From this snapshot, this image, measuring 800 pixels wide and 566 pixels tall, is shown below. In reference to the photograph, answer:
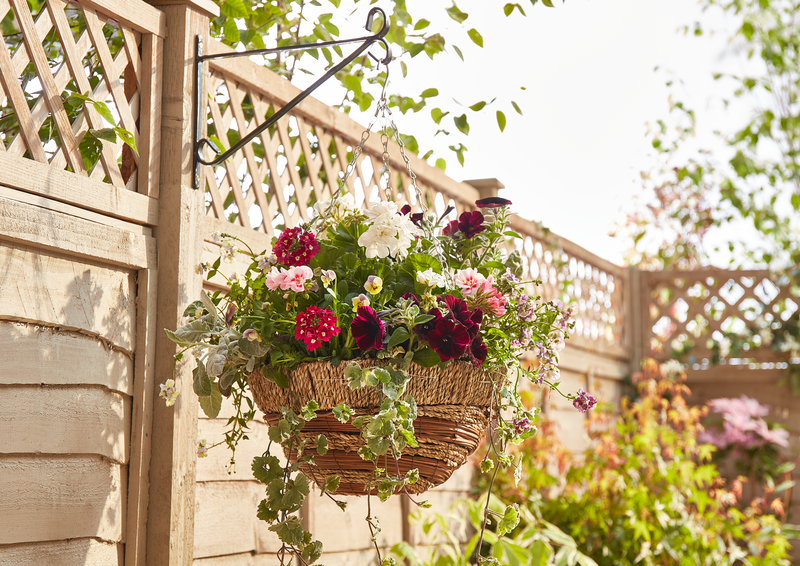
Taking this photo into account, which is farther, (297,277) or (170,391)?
(170,391)

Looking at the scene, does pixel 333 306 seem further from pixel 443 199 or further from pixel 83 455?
pixel 443 199

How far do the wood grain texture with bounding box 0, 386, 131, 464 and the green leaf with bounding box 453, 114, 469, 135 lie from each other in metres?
1.24

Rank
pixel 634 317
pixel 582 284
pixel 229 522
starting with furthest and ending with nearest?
pixel 634 317
pixel 582 284
pixel 229 522

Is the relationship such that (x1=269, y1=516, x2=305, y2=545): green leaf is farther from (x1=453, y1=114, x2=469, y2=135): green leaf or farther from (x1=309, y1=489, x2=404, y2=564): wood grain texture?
(x1=453, y1=114, x2=469, y2=135): green leaf

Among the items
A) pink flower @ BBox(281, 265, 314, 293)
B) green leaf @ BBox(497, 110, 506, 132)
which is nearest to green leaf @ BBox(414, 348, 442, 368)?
pink flower @ BBox(281, 265, 314, 293)

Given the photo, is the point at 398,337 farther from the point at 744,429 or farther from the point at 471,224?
the point at 744,429

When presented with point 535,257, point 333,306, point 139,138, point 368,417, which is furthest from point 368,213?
point 535,257

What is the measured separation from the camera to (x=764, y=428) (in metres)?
4.45

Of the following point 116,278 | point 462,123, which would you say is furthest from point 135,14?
point 462,123

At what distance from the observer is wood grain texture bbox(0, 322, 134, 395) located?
4.02ft

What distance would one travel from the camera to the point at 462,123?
2221 mm

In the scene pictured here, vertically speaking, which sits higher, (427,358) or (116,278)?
(116,278)

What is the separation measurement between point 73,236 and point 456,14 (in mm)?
1361

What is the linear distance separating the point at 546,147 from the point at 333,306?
19.1 feet
